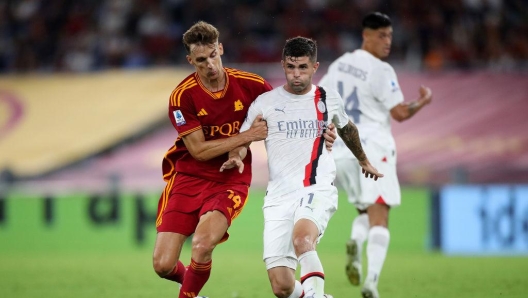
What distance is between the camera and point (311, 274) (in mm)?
6652

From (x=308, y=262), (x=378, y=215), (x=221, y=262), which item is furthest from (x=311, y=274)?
(x=221, y=262)

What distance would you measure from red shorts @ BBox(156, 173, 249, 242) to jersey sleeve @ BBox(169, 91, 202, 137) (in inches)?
16.8

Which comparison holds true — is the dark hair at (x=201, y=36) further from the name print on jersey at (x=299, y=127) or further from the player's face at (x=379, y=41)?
the player's face at (x=379, y=41)

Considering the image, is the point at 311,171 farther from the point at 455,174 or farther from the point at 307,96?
the point at 455,174

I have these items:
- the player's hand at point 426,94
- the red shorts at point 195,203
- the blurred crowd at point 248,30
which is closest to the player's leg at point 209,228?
the red shorts at point 195,203

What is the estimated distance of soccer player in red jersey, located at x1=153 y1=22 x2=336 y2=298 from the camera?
7117mm

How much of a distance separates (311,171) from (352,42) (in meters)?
11.0

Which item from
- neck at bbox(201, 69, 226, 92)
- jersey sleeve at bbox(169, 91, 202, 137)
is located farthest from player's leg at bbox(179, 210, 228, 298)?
neck at bbox(201, 69, 226, 92)

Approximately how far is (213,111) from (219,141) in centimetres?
28

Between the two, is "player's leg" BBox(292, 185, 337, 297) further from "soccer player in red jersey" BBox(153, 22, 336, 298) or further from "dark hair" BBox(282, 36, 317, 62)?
"dark hair" BBox(282, 36, 317, 62)

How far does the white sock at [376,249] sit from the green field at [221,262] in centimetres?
53

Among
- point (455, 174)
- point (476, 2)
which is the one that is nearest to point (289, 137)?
point (455, 174)

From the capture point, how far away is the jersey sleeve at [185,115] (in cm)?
727

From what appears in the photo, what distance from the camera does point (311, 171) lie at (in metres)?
7.06
